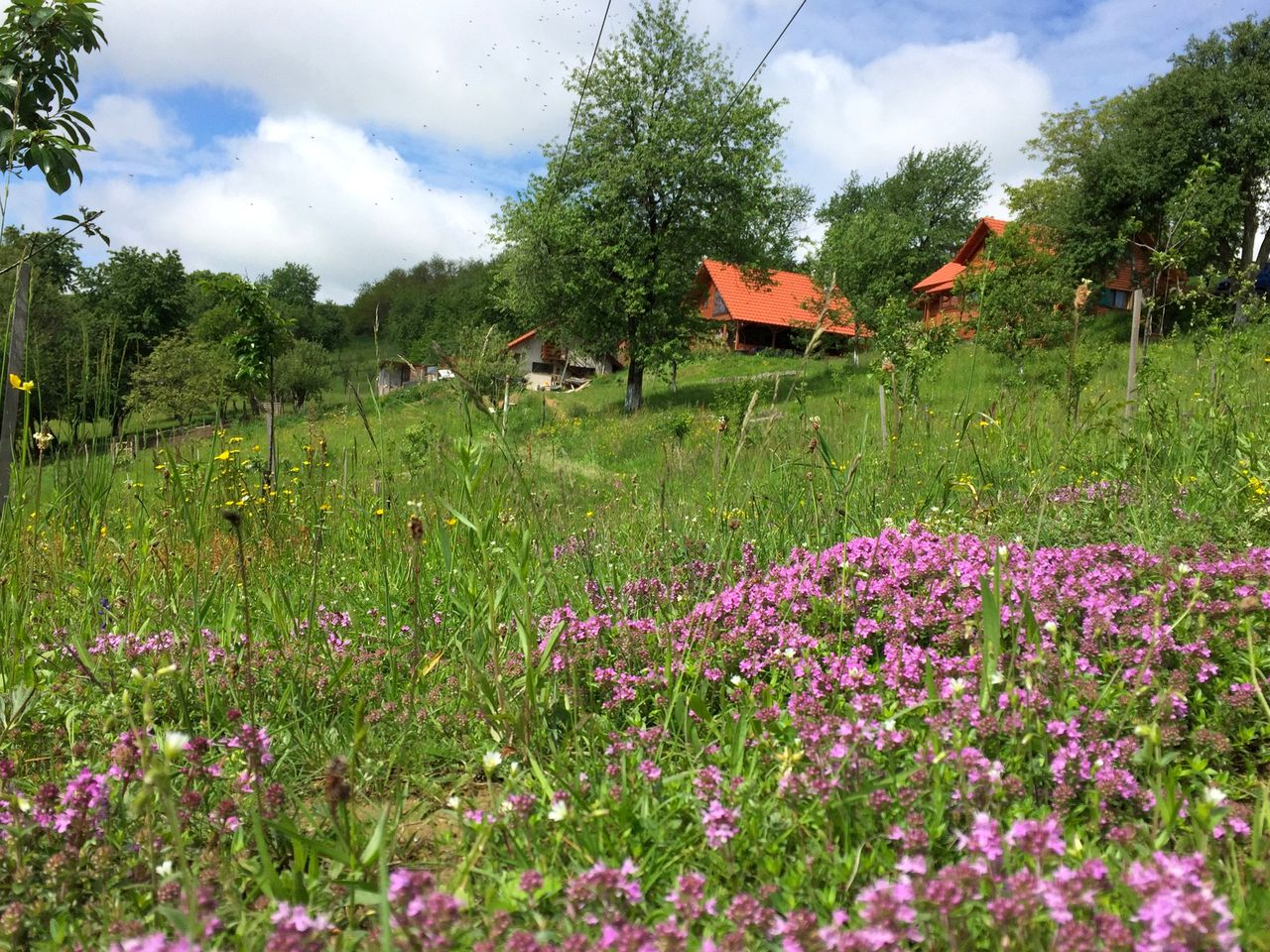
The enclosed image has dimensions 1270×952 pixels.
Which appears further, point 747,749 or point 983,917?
point 747,749

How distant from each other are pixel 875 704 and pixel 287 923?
1.26 m

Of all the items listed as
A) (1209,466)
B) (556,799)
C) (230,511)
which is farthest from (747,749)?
(1209,466)

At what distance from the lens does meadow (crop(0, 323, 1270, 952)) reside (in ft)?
4.30

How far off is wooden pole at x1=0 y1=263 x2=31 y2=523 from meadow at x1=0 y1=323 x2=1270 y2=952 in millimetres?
200

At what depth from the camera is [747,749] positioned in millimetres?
1977

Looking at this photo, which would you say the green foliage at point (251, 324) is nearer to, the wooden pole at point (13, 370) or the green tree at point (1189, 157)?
the wooden pole at point (13, 370)

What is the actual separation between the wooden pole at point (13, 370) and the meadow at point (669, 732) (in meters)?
0.20

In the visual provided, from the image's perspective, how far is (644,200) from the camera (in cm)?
2573

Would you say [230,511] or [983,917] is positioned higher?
[230,511]

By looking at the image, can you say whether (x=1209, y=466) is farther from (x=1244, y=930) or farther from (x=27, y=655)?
(x=27, y=655)

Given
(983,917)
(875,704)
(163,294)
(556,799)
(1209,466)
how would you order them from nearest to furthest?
(983,917) → (556,799) → (875,704) → (1209,466) → (163,294)

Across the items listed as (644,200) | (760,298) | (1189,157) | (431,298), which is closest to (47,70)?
(644,200)

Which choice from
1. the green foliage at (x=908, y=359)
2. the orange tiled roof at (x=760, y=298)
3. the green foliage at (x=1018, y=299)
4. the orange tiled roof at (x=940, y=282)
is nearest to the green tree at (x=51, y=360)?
the green foliage at (x=908, y=359)

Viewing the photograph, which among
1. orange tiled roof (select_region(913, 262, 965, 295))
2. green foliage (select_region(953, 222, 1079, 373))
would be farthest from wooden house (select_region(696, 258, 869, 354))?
green foliage (select_region(953, 222, 1079, 373))
